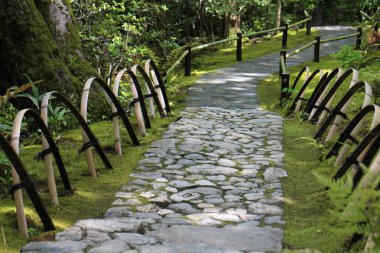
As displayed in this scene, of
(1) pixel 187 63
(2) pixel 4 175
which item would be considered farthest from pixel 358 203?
(1) pixel 187 63

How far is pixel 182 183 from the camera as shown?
477 centimetres

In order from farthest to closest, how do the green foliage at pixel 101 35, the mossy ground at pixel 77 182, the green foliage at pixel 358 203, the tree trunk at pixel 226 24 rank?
the tree trunk at pixel 226 24 → the green foliage at pixel 101 35 → the mossy ground at pixel 77 182 → the green foliage at pixel 358 203

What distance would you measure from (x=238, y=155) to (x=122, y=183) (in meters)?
1.70

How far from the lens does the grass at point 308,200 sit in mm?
3322

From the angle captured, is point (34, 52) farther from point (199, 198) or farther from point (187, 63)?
point (187, 63)

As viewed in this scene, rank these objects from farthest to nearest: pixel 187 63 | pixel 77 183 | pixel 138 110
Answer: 1. pixel 187 63
2. pixel 138 110
3. pixel 77 183

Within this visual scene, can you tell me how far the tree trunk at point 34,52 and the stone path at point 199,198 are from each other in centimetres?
169

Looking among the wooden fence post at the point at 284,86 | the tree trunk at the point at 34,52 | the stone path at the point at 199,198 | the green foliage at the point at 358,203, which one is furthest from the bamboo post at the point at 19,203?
the wooden fence post at the point at 284,86

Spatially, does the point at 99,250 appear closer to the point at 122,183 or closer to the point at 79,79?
the point at 122,183

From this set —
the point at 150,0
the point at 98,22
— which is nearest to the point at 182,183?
the point at 98,22

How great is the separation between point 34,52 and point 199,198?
3.65m

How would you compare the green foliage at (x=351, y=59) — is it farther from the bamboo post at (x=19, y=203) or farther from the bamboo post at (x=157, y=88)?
the bamboo post at (x=19, y=203)

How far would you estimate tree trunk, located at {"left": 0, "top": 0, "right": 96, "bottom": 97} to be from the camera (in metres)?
6.54

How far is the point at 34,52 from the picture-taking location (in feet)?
22.0
